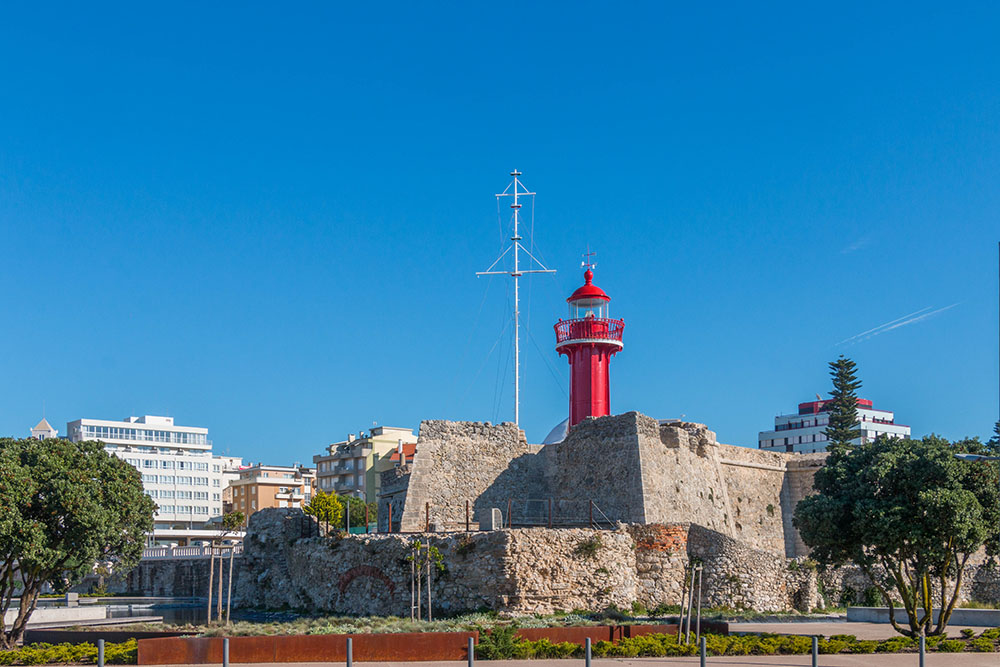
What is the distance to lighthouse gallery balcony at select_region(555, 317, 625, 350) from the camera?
45.0 m

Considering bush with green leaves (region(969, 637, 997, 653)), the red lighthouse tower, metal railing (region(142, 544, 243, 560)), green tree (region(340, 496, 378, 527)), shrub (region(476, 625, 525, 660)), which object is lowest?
metal railing (region(142, 544, 243, 560))

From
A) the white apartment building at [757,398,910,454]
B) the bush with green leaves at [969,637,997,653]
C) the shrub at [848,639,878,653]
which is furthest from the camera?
the white apartment building at [757,398,910,454]

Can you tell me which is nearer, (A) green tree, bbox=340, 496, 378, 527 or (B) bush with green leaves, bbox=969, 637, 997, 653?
(B) bush with green leaves, bbox=969, 637, 997, 653

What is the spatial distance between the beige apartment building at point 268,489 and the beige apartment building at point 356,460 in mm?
2967

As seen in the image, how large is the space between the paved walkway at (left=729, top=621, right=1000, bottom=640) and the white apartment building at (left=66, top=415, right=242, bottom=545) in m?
67.0

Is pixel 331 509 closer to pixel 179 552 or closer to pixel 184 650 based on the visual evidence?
pixel 179 552

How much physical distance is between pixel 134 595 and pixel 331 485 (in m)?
40.2

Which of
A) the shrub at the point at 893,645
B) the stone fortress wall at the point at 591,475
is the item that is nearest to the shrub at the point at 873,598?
the stone fortress wall at the point at 591,475

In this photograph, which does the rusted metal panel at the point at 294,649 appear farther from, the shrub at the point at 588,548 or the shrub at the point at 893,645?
the shrub at the point at 588,548

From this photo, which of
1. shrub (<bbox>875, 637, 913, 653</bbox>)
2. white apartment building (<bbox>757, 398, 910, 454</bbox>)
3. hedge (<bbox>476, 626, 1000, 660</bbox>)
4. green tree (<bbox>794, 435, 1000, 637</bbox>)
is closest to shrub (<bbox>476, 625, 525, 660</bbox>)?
hedge (<bbox>476, 626, 1000, 660</bbox>)

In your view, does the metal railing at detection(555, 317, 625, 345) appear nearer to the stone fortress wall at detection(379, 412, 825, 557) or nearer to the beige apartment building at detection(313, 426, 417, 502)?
the stone fortress wall at detection(379, 412, 825, 557)

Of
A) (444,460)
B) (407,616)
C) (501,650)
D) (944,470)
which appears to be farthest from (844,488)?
(444,460)

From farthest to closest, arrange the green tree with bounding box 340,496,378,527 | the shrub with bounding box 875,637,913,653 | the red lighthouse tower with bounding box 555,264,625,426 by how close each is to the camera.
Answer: the green tree with bounding box 340,496,378,527, the red lighthouse tower with bounding box 555,264,625,426, the shrub with bounding box 875,637,913,653

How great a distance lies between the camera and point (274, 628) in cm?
2539
